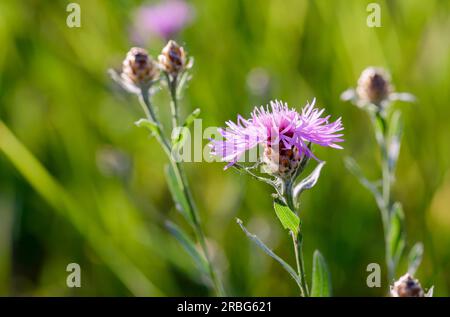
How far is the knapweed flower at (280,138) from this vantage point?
76cm

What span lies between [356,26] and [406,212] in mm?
568

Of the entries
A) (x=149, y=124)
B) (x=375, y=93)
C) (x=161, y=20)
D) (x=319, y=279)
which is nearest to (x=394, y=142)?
(x=375, y=93)

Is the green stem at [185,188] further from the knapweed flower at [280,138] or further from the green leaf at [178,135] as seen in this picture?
the knapweed flower at [280,138]

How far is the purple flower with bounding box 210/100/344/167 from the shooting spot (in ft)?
2.50

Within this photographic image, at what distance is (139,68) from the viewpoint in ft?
3.31

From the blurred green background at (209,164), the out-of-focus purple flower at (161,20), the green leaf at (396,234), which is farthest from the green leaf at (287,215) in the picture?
the out-of-focus purple flower at (161,20)

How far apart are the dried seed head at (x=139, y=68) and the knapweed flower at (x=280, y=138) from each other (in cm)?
28

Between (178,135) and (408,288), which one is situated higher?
(178,135)


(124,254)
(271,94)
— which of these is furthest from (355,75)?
(124,254)

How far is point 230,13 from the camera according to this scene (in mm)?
1878

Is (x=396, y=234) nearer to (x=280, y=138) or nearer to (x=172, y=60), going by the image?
(x=280, y=138)

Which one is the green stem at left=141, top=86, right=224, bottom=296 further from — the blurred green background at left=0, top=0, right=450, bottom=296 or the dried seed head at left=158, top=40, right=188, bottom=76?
the blurred green background at left=0, top=0, right=450, bottom=296

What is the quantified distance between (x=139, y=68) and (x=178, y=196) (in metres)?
0.23
